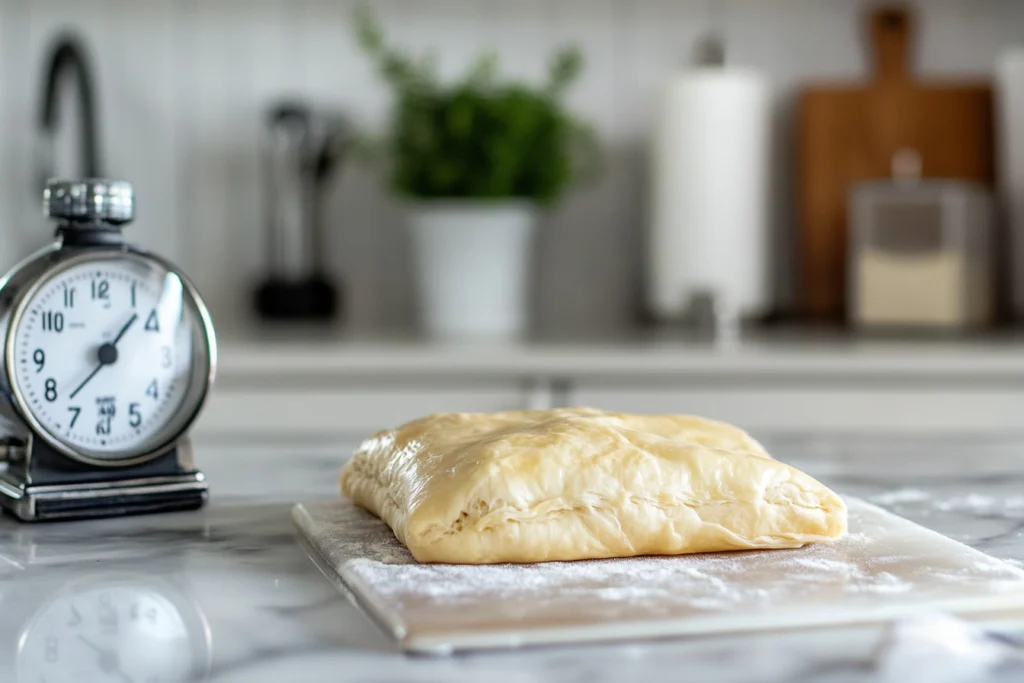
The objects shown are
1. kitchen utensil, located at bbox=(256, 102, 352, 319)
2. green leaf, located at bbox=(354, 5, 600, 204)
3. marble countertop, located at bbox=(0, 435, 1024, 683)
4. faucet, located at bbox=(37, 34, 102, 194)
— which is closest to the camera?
marble countertop, located at bbox=(0, 435, 1024, 683)

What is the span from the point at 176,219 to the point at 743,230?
1087 mm

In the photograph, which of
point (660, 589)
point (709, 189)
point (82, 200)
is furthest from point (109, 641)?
point (709, 189)

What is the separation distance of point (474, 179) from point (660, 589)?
5.12ft

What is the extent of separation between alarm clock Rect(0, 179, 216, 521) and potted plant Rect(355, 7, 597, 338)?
1285 millimetres

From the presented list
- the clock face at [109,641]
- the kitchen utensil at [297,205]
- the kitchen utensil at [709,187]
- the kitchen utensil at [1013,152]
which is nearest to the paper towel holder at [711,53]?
the kitchen utensil at [709,187]

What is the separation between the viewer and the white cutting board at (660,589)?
46 centimetres

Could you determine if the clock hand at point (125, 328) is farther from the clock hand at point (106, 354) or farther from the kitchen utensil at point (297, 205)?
the kitchen utensil at point (297, 205)

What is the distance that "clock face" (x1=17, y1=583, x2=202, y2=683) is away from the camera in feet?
1.41

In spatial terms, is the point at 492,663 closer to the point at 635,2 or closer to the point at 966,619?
the point at 966,619

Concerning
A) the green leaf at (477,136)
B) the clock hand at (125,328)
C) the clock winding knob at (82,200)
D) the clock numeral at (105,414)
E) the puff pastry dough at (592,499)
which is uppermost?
the green leaf at (477,136)

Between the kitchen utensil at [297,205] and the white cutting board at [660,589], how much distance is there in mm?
1674

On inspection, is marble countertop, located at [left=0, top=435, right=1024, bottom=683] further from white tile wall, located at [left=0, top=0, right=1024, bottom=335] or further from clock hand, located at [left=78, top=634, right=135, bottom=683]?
white tile wall, located at [left=0, top=0, right=1024, bottom=335]

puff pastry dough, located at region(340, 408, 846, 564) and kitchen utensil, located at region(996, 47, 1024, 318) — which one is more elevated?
kitchen utensil, located at region(996, 47, 1024, 318)

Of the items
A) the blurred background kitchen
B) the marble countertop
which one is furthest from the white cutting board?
the blurred background kitchen
